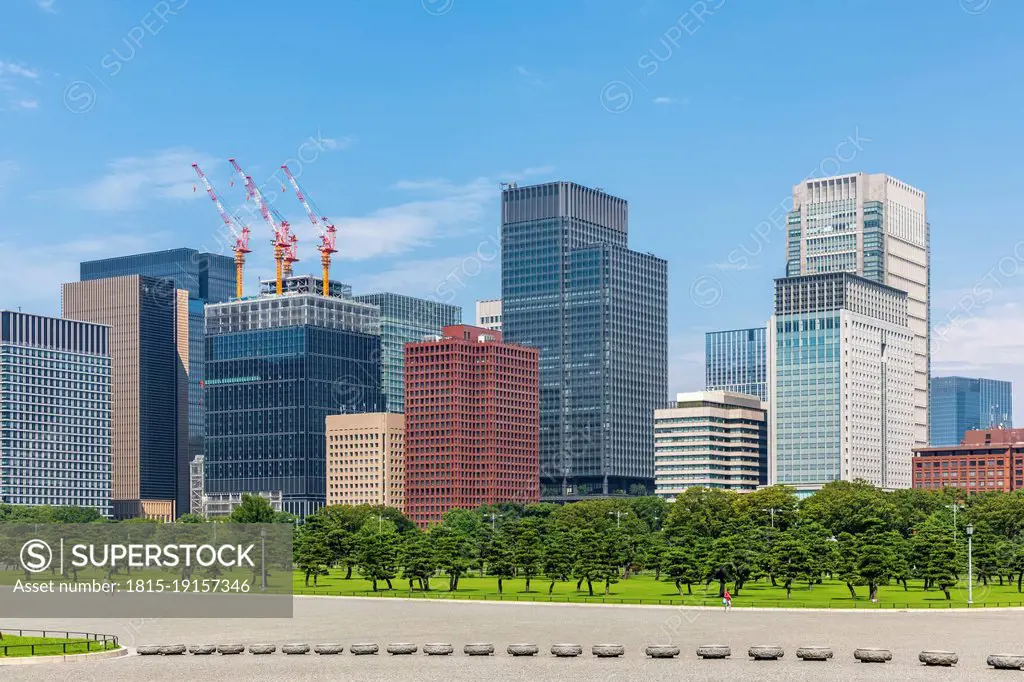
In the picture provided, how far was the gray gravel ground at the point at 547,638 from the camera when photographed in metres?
→ 91.2

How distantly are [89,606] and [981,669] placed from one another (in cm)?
9309

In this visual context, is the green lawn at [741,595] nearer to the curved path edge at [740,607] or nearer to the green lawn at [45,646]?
the curved path edge at [740,607]

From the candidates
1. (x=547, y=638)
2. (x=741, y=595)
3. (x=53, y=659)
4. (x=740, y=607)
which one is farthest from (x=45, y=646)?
(x=741, y=595)

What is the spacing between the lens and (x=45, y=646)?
105562 millimetres

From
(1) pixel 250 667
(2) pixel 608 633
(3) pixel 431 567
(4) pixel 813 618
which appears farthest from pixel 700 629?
(3) pixel 431 567

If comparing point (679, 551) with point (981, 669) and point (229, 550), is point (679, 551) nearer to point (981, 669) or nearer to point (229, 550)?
point (229, 550)

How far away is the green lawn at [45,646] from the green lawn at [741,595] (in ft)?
226

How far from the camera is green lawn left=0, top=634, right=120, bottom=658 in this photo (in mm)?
102375

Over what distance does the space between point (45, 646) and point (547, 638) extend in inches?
1419

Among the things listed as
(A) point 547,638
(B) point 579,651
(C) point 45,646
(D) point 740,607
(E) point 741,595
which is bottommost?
(E) point 741,595

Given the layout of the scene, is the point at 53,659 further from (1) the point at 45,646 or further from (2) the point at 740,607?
(2) the point at 740,607

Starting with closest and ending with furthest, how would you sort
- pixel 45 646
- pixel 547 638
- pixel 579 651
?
pixel 579 651
pixel 45 646
pixel 547 638

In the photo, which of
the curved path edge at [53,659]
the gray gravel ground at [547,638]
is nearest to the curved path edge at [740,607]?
the gray gravel ground at [547,638]

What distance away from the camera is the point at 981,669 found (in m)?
93.1
